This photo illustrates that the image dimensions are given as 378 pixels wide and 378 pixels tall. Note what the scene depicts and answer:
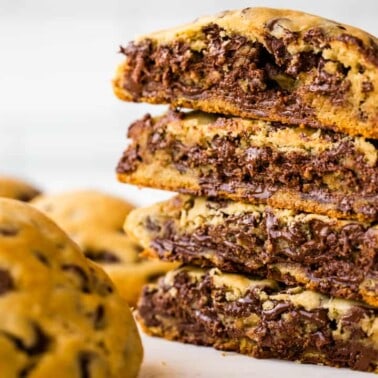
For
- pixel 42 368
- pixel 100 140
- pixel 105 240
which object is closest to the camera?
pixel 42 368

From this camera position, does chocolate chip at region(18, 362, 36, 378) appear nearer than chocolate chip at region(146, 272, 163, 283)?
Yes

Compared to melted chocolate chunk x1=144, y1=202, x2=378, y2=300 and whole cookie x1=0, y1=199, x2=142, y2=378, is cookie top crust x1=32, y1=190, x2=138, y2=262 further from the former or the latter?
whole cookie x1=0, y1=199, x2=142, y2=378

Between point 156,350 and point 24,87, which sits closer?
point 156,350

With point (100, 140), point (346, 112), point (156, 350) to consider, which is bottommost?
point (100, 140)

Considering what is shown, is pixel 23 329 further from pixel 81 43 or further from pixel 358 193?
pixel 81 43

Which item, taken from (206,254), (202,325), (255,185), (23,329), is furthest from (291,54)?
(23,329)

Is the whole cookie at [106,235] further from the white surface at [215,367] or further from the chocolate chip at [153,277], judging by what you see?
the white surface at [215,367]

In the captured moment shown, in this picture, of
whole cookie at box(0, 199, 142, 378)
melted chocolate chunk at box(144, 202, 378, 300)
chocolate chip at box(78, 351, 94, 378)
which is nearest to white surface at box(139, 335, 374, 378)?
melted chocolate chunk at box(144, 202, 378, 300)
